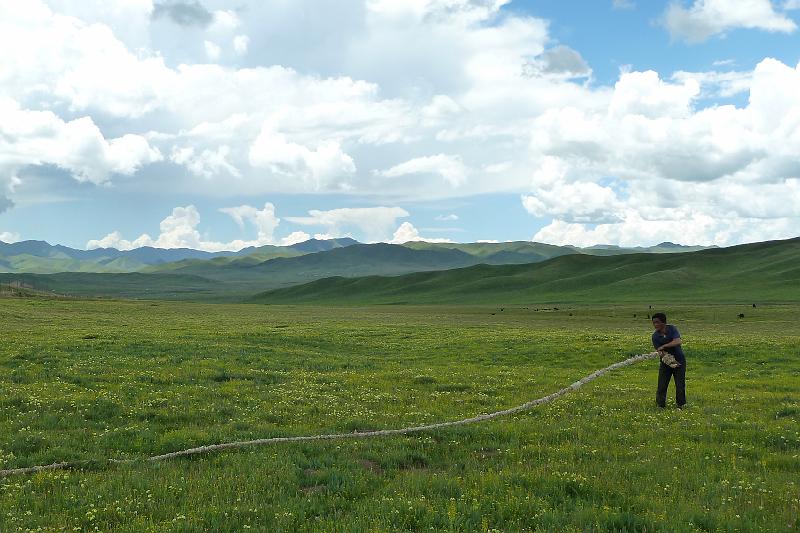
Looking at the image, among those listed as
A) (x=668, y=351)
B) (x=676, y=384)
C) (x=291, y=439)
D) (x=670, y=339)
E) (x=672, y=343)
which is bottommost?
(x=291, y=439)

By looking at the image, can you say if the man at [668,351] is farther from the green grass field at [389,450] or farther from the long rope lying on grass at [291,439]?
the long rope lying on grass at [291,439]

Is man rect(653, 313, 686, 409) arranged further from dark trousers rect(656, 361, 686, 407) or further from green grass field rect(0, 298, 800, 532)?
green grass field rect(0, 298, 800, 532)

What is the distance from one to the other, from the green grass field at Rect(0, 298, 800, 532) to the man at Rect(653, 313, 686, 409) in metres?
0.72

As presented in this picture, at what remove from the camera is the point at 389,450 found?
1343 cm

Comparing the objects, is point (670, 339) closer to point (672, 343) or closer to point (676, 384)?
point (672, 343)

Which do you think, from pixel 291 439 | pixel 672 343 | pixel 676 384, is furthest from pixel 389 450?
pixel 676 384

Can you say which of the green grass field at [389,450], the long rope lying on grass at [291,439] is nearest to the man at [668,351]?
the green grass field at [389,450]

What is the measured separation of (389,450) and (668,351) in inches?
433

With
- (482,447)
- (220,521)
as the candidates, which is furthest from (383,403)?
(220,521)

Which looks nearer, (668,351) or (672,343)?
(672,343)

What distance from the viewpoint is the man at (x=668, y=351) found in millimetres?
18359

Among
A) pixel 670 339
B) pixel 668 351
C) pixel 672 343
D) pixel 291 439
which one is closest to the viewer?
pixel 291 439

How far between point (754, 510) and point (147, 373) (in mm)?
23295

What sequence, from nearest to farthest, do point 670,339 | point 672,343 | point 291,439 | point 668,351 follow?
1. point 291,439
2. point 672,343
3. point 670,339
4. point 668,351
